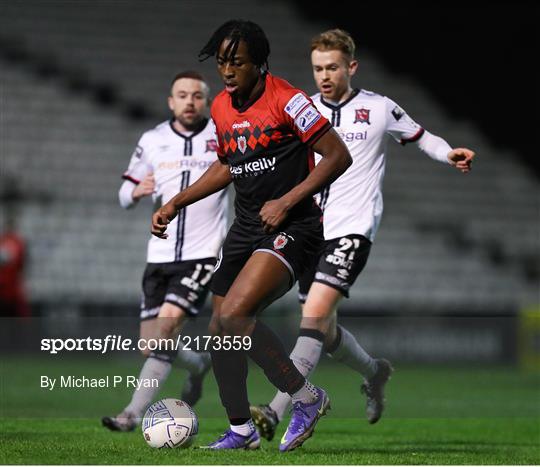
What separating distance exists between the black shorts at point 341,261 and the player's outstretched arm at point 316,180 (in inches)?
58.3

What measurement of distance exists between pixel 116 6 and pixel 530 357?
8.78 meters

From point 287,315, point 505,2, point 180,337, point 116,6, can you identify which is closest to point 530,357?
point 287,315

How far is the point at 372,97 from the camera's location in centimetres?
773

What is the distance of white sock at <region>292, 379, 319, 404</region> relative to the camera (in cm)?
635

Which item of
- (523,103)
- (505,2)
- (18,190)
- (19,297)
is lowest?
(19,297)

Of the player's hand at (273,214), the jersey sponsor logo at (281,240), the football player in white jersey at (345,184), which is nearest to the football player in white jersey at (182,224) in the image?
the football player in white jersey at (345,184)

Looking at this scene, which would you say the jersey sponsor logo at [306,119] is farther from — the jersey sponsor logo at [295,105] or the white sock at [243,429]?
the white sock at [243,429]

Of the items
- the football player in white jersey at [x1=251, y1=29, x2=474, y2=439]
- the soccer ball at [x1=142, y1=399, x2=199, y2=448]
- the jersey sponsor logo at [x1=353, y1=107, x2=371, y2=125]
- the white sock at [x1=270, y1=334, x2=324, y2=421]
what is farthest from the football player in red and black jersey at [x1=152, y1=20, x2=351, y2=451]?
the jersey sponsor logo at [x1=353, y1=107, x2=371, y2=125]

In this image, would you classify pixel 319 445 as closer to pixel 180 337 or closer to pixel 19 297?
pixel 180 337

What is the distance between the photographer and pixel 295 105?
240 inches

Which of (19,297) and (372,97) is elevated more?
(372,97)

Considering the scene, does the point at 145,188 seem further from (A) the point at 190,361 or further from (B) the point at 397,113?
(B) the point at 397,113

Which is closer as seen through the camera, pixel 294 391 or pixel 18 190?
pixel 294 391

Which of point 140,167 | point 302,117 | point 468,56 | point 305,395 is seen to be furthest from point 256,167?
point 468,56
